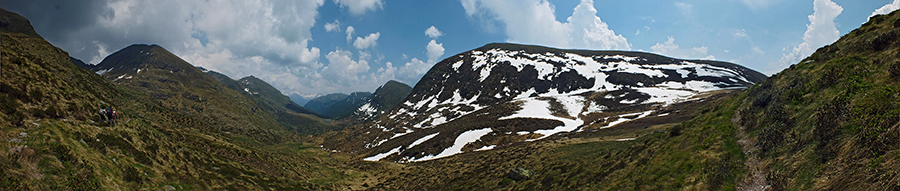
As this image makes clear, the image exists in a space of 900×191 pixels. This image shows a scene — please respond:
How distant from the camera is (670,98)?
263ft

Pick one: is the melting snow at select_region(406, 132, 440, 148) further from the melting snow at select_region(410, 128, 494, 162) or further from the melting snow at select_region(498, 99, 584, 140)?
the melting snow at select_region(498, 99, 584, 140)

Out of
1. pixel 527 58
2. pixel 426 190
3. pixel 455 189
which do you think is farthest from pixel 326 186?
pixel 527 58

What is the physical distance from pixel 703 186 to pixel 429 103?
5050 inches

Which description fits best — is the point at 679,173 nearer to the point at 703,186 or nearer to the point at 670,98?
the point at 703,186

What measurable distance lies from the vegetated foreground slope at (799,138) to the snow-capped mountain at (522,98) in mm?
32067

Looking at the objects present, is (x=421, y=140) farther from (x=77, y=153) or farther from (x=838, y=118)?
(x=838, y=118)

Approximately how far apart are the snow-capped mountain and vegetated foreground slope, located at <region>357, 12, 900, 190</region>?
32.1 metres

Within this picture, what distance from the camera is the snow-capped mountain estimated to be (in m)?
57.9

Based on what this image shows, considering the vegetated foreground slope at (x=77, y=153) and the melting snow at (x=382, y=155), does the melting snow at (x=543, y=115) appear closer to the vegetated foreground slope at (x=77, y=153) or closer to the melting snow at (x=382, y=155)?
the melting snow at (x=382, y=155)

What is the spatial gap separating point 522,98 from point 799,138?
102 metres

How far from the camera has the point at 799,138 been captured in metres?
10.6

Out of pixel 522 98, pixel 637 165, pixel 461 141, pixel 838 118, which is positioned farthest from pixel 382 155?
pixel 522 98

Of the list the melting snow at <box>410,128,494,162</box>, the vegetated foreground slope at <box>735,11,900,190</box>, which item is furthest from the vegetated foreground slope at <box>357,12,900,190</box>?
the melting snow at <box>410,128,494,162</box>

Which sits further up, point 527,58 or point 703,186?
point 527,58
